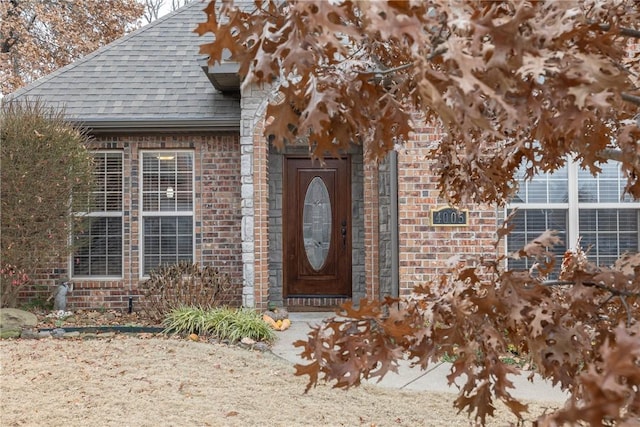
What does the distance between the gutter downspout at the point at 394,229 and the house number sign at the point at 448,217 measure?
0.51m

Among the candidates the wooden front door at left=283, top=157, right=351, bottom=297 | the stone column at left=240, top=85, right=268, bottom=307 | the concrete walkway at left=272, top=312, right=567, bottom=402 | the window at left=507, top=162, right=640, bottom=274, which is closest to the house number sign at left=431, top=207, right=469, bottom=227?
the window at left=507, top=162, right=640, bottom=274

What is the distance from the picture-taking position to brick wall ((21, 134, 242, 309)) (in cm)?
812

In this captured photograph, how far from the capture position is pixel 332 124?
141 cm

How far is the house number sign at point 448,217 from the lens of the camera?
21.4ft

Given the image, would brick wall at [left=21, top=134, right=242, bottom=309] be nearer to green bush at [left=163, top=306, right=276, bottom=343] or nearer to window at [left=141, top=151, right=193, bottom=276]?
window at [left=141, top=151, right=193, bottom=276]

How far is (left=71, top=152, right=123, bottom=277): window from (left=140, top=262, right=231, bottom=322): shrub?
1001mm

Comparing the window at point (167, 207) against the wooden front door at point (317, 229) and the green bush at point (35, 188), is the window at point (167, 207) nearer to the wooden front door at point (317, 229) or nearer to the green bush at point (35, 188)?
the green bush at point (35, 188)

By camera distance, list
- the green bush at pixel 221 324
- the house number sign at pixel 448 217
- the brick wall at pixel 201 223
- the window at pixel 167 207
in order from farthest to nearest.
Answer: the window at pixel 167 207
the brick wall at pixel 201 223
the house number sign at pixel 448 217
the green bush at pixel 221 324

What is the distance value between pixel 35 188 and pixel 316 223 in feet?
12.7

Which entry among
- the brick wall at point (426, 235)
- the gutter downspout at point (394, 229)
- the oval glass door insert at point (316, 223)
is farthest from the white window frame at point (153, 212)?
the brick wall at point (426, 235)

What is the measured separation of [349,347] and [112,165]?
7.53 m

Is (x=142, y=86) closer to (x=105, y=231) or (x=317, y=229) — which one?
(x=105, y=231)

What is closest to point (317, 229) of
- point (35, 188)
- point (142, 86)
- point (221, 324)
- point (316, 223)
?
point (316, 223)

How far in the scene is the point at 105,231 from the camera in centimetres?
826
